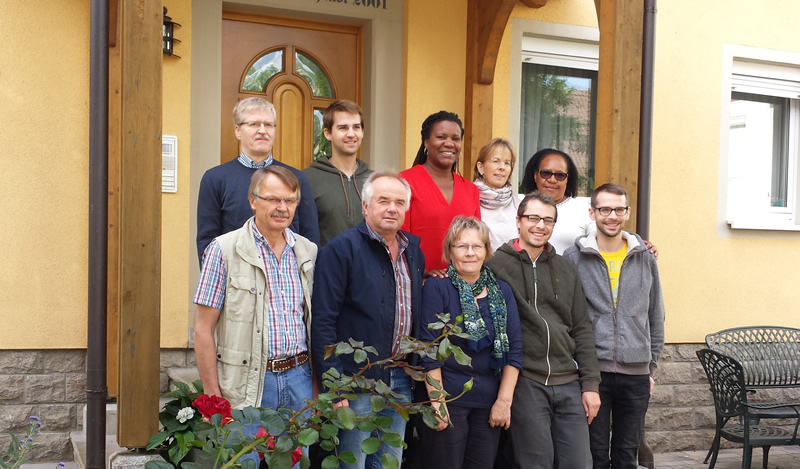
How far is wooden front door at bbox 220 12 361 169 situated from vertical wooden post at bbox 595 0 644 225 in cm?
237

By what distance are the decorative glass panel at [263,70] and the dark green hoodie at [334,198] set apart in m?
2.44

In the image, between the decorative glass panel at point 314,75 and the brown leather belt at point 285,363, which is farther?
the decorative glass panel at point 314,75

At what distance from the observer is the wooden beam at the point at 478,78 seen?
610 cm

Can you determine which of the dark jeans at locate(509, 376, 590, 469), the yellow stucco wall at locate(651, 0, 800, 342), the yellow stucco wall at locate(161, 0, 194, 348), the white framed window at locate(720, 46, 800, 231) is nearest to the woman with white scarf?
the dark jeans at locate(509, 376, 590, 469)

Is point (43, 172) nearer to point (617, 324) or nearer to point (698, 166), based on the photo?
point (617, 324)

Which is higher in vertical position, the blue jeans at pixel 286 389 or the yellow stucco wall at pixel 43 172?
the yellow stucco wall at pixel 43 172

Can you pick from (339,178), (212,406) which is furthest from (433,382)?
(339,178)

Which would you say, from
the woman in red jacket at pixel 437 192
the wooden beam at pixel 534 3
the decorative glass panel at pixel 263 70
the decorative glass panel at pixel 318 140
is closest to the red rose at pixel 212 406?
the woman in red jacket at pixel 437 192

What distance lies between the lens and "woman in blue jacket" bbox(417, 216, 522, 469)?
133 inches

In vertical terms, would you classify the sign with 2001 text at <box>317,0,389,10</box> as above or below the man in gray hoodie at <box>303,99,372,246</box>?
above

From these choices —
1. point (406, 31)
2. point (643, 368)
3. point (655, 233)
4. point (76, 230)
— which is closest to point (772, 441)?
point (655, 233)

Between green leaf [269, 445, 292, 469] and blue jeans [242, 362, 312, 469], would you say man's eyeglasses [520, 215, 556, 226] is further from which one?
green leaf [269, 445, 292, 469]

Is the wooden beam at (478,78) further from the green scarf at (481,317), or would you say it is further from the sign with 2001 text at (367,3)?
the green scarf at (481,317)

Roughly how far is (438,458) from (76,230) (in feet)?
10.5
